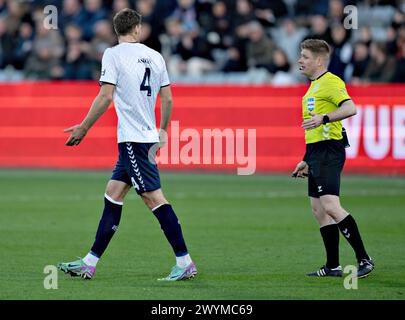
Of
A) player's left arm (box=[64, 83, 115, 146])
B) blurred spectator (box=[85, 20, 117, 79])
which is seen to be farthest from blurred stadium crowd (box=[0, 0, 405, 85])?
player's left arm (box=[64, 83, 115, 146])

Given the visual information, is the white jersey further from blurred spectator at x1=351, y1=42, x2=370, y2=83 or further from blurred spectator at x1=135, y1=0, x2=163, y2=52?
blurred spectator at x1=135, y1=0, x2=163, y2=52

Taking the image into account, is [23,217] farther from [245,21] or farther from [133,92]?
[245,21]

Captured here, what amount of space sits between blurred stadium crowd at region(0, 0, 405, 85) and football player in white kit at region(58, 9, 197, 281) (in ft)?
39.9

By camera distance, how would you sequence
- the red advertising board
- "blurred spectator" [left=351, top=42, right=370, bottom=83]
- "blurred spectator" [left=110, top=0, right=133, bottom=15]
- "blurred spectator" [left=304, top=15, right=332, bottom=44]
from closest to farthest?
the red advertising board → "blurred spectator" [left=304, top=15, right=332, bottom=44] → "blurred spectator" [left=351, top=42, right=370, bottom=83] → "blurred spectator" [left=110, top=0, right=133, bottom=15]

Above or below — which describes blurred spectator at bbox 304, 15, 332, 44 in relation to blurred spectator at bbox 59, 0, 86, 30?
below

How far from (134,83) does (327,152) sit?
183 centimetres

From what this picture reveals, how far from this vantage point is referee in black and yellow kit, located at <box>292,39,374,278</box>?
31.7 feet

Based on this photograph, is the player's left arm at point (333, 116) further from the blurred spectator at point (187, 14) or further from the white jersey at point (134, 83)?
the blurred spectator at point (187, 14)

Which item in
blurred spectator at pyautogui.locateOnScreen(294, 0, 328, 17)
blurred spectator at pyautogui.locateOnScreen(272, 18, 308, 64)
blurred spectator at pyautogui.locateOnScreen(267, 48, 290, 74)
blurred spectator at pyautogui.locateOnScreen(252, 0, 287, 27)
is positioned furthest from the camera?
blurred spectator at pyautogui.locateOnScreen(252, 0, 287, 27)

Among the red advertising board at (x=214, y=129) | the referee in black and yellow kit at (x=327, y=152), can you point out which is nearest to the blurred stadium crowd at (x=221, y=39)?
the red advertising board at (x=214, y=129)

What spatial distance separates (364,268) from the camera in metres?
9.66

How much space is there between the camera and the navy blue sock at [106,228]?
966cm

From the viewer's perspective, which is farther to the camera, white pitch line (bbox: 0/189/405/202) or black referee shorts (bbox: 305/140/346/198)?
white pitch line (bbox: 0/189/405/202)
